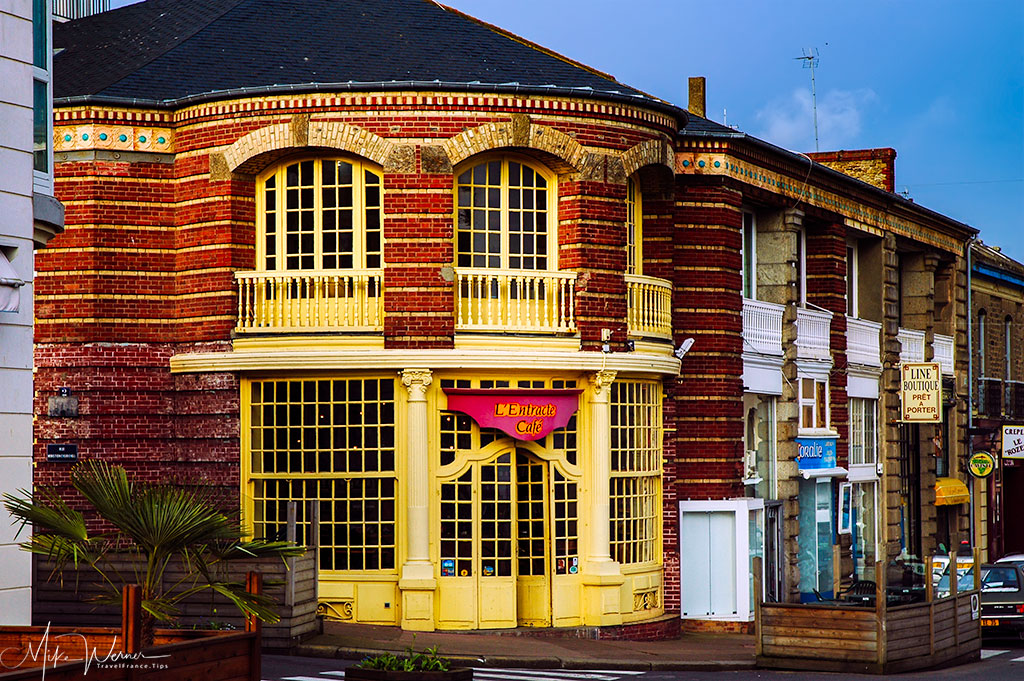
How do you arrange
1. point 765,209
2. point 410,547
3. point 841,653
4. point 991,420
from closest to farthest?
point 841,653 → point 410,547 → point 765,209 → point 991,420

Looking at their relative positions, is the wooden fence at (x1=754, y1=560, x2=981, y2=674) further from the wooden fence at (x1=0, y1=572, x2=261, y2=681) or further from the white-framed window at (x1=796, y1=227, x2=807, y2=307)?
the white-framed window at (x1=796, y1=227, x2=807, y2=307)

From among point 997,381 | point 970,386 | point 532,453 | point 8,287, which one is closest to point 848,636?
point 532,453

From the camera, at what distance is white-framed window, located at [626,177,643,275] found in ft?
84.6

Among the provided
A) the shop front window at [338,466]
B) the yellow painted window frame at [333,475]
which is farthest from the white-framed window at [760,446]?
the shop front window at [338,466]

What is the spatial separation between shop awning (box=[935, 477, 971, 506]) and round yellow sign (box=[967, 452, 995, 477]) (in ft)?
1.65

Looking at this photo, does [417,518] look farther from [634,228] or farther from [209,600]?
[634,228]

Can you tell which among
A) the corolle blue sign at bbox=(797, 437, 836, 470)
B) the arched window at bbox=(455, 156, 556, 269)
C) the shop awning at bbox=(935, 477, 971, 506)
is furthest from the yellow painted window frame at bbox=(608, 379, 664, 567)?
the shop awning at bbox=(935, 477, 971, 506)

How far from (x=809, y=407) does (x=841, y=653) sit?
37.0 feet

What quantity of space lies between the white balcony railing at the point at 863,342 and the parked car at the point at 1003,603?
728cm

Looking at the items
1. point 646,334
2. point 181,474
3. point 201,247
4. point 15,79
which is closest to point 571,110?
point 646,334

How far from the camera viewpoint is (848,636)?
21094 mm

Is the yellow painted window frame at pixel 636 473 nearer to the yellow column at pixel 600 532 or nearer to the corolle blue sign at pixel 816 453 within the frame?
the yellow column at pixel 600 532

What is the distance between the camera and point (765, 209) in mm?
30641

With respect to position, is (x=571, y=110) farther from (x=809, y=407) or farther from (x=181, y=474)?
(x=809, y=407)
